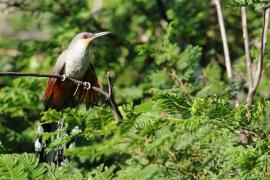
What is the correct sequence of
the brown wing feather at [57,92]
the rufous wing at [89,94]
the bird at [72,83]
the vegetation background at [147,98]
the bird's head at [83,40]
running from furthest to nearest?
the bird's head at [83,40] → the brown wing feather at [57,92] → the bird at [72,83] → the rufous wing at [89,94] → the vegetation background at [147,98]

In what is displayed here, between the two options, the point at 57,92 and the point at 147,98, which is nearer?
the point at 57,92

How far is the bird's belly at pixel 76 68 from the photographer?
486 cm

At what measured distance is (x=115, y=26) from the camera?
6578mm

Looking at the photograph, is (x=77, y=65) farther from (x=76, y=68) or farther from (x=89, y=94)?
(x=89, y=94)

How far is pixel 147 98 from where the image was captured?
18.3 ft

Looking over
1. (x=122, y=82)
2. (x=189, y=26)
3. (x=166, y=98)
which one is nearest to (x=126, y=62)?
(x=122, y=82)

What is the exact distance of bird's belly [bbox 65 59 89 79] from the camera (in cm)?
486

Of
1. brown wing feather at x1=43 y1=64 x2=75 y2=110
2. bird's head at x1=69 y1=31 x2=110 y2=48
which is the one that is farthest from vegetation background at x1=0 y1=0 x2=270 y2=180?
bird's head at x1=69 y1=31 x2=110 y2=48

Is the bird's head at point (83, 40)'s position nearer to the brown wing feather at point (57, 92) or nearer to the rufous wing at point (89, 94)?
the rufous wing at point (89, 94)

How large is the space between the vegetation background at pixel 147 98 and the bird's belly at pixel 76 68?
0.29m

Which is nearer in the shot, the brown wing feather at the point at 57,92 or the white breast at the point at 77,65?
the brown wing feather at the point at 57,92

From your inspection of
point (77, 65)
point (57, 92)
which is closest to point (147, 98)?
point (77, 65)

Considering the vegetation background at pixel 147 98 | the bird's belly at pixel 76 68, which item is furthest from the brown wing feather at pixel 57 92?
the vegetation background at pixel 147 98

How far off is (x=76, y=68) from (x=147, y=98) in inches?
35.8
